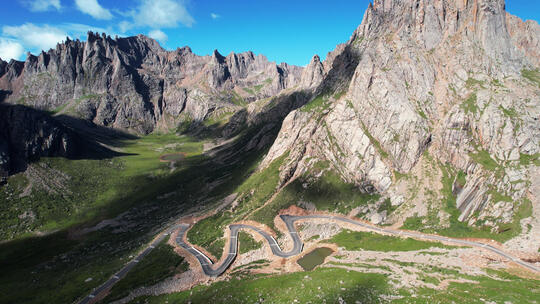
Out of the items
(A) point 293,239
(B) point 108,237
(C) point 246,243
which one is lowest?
(B) point 108,237

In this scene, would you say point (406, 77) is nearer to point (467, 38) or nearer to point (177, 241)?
point (467, 38)

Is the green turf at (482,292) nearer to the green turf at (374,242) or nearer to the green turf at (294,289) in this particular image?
the green turf at (294,289)

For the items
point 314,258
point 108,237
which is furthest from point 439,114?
point 108,237

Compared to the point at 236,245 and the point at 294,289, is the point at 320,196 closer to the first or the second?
the point at 236,245

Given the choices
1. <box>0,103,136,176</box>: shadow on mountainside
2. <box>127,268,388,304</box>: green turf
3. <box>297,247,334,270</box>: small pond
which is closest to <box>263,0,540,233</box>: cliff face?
Answer: <box>297,247,334,270</box>: small pond

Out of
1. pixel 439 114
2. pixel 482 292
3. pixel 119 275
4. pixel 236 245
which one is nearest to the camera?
→ pixel 482 292

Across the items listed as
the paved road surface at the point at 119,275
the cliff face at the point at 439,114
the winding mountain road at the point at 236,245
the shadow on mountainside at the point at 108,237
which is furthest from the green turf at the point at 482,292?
the shadow on mountainside at the point at 108,237

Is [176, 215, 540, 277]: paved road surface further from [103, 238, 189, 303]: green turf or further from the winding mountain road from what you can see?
[103, 238, 189, 303]: green turf
